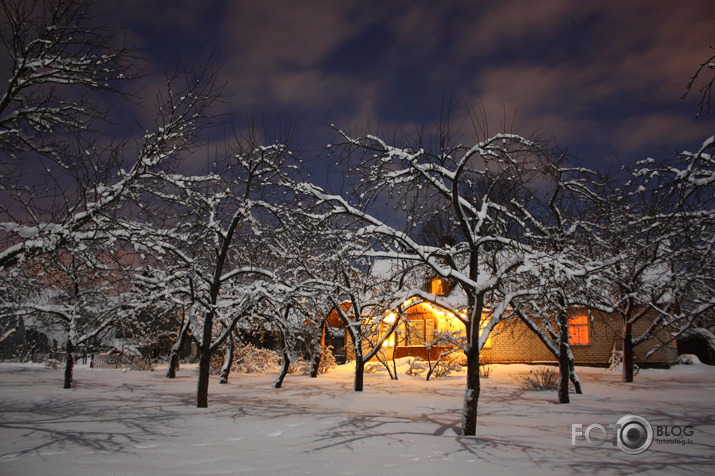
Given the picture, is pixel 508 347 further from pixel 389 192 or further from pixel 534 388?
pixel 389 192

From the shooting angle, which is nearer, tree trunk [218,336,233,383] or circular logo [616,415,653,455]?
circular logo [616,415,653,455]

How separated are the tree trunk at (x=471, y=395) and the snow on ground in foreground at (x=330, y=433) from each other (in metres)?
0.25

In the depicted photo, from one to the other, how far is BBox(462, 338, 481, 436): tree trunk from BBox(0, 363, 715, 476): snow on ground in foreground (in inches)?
9.9

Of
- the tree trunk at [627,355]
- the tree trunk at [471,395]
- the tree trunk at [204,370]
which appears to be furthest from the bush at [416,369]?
the tree trunk at [471,395]

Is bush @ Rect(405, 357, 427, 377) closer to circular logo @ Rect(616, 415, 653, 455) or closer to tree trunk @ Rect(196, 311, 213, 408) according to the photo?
tree trunk @ Rect(196, 311, 213, 408)

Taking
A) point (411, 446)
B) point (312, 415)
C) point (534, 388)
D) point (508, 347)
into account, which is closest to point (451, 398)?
point (534, 388)

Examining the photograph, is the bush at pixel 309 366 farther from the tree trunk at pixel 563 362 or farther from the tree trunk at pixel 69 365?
the tree trunk at pixel 563 362

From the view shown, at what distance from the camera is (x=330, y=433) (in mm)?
8336

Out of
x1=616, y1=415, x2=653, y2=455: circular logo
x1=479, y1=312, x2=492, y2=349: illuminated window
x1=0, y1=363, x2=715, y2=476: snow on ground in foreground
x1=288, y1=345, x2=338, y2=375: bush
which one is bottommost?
x1=288, y1=345, x2=338, y2=375: bush

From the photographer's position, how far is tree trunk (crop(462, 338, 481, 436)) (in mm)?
8141

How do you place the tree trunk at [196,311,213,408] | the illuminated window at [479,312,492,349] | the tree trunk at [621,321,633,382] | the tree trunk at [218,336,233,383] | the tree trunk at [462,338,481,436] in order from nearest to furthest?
the tree trunk at [462,338,481,436] → the illuminated window at [479,312,492,349] → the tree trunk at [196,311,213,408] → the tree trunk at [621,321,633,382] → the tree trunk at [218,336,233,383]

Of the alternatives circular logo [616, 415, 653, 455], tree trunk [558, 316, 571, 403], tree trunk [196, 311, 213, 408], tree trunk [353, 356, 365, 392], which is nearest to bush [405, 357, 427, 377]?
tree trunk [353, 356, 365, 392]

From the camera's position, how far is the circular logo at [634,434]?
7309mm

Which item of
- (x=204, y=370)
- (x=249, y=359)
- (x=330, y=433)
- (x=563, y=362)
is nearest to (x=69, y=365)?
(x=204, y=370)
